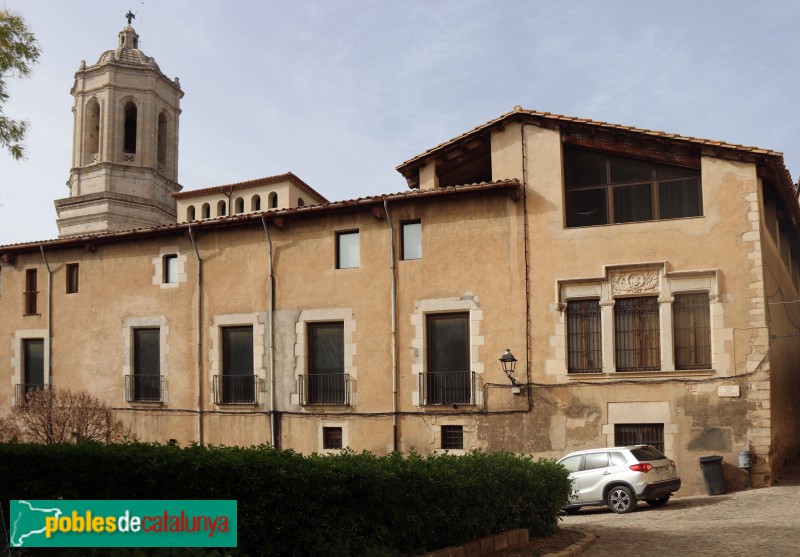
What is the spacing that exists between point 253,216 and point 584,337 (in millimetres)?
9946

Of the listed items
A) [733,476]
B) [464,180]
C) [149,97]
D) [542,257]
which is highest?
[149,97]

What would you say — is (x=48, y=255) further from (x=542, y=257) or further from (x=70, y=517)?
(x=70, y=517)

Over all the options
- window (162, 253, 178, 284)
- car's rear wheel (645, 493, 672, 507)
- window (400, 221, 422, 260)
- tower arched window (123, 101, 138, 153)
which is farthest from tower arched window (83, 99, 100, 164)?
car's rear wheel (645, 493, 672, 507)

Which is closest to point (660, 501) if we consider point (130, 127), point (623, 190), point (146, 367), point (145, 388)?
point (623, 190)

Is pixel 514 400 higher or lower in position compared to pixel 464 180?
lower

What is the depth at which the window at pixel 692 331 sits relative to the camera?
1819 cm

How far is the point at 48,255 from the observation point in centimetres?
2705

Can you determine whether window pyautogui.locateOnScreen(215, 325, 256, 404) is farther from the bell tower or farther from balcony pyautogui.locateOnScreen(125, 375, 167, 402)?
the bell tower

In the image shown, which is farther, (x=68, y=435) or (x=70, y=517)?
(x=68, y=435)

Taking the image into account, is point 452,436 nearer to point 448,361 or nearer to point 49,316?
point 448,361

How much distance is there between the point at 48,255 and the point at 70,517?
68.7 ft

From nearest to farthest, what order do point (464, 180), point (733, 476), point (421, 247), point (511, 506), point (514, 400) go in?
point (511, 506) → point (733, 476) → point (514, 400) → point (421, 247) → point (464, 180)

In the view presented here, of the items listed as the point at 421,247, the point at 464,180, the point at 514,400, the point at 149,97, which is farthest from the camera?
the point at 149,97

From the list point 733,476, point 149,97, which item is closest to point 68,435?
point 733,476
